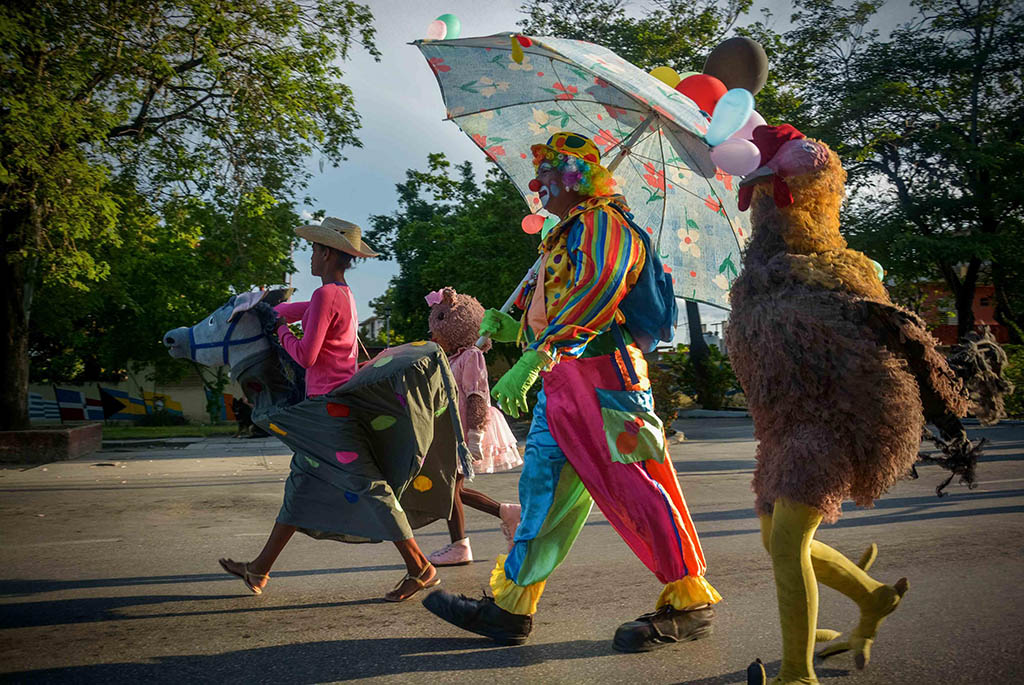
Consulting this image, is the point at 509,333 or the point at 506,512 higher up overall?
the point at 509,333

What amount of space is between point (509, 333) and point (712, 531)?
116 inches

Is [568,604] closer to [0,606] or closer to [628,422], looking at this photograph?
[628,422]

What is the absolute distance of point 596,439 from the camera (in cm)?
338

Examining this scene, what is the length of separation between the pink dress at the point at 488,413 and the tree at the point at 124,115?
675 cm

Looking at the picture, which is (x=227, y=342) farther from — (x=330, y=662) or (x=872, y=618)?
(x=872, y=618)

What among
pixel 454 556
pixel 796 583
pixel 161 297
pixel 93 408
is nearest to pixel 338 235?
pixel 454 556

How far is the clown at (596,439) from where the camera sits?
3.34 meters

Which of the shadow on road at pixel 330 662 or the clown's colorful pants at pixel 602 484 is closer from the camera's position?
the shadow on road at pixel 330 662

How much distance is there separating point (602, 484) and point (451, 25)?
101 inches

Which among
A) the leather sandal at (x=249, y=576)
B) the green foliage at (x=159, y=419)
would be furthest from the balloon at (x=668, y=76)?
the green foliage at (x=159, y=419)

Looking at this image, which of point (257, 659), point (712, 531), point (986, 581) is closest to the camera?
point (257, 659)

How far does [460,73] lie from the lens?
456 cm

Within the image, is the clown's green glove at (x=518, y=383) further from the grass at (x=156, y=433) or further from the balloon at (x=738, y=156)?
the grass at (x=156, y=433)

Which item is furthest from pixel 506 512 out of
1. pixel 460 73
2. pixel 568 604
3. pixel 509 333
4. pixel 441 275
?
pixel 441 275
